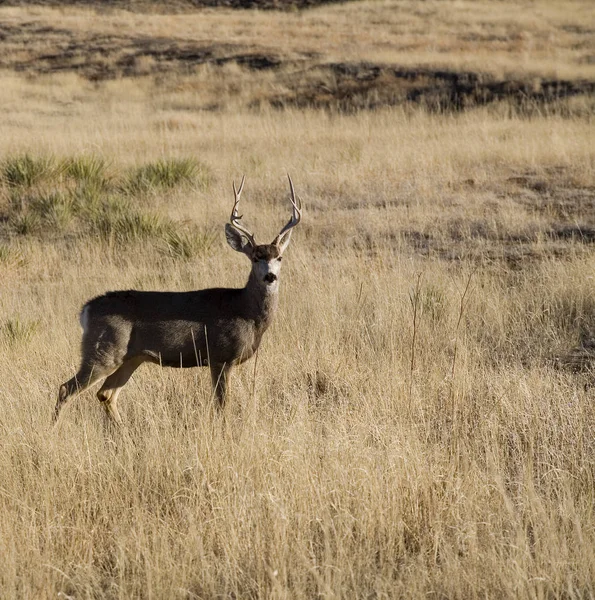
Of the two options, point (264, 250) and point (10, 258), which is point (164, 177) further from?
point (264, 250)

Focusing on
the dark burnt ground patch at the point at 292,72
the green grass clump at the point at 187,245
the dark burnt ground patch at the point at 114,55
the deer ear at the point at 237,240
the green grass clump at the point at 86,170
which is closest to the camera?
the deer ear at the point at 237,240

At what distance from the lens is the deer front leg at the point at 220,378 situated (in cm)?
615

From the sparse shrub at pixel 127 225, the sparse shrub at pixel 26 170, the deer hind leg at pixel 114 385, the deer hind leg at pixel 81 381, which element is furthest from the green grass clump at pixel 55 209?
the deer hind leg at pixel 81 381

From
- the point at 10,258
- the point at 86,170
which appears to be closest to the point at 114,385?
the point at 10,258

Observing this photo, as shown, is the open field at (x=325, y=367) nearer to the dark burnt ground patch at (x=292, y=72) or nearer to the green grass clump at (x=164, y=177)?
the green grass clump at (x=164, y=177)

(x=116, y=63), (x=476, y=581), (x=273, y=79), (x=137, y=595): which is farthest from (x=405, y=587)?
(x=116, y=63)

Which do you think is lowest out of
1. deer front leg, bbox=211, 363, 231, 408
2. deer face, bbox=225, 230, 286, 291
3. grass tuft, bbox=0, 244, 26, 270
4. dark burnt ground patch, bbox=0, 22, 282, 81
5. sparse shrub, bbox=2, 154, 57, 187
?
grass tuft, bbox=0, 244, 26, 270

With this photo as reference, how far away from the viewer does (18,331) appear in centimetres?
757

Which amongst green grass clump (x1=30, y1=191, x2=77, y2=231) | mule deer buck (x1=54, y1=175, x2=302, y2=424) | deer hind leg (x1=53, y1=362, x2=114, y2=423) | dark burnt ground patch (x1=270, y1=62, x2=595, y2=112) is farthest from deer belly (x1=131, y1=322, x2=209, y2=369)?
dark burnt ground patch (x1=270, y1=62, x2=595, y2=112)

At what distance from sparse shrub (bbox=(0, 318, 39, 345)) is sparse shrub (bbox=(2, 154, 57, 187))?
6.62m

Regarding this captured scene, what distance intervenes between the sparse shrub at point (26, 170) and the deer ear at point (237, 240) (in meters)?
8.47

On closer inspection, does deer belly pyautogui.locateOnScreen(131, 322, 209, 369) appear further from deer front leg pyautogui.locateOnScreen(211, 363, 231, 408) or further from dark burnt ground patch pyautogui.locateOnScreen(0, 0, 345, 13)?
dark burnt ground patch pyautogui.locateOnScreen(0, 0, 345, 13)

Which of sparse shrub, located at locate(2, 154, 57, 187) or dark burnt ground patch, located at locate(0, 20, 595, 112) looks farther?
dark burnt ground patch, located at locate(0, 20, 595, 112)

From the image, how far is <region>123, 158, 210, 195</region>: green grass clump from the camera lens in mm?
13727
